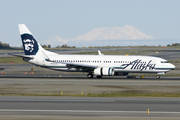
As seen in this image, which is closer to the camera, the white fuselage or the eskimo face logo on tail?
the white fuselage

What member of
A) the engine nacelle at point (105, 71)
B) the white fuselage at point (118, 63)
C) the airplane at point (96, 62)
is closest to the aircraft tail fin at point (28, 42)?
the airplane at point (96, 62)

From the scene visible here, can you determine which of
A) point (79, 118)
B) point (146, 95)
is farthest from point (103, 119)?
point (146, 95)

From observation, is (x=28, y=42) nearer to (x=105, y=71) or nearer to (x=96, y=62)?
(x=96, y=62)

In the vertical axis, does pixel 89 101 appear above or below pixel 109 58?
below

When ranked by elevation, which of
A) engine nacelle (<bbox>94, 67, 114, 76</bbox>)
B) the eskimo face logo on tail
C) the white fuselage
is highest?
the eskimo face logo on tail

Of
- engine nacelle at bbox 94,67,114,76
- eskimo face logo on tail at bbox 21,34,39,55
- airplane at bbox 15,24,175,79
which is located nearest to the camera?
engine nacelle at bbox 94,67,114,76

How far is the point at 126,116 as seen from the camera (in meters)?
19.4

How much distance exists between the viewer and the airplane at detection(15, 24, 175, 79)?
4809cm

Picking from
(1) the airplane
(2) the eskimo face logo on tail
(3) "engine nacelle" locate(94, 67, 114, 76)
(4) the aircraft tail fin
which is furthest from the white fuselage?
(4) the aircraft tail fin

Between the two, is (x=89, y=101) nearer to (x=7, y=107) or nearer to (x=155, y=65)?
(x=7, y=107)

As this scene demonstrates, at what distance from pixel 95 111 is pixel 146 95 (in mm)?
10122

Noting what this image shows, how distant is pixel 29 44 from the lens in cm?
5228

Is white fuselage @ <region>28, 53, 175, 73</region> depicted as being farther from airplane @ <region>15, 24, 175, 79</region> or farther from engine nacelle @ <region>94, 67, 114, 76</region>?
engine nacelle @ <region>94, 67, 114, 76</region>

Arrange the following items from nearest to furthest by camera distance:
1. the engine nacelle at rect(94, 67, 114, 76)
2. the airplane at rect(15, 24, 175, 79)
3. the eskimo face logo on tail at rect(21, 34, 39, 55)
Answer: the engine nacelle at rect(94, 67, 114, 76) → the airplane at rect(15, 24, 175, 79) → the eskimo face logo on tail at rect(21, 34, 39, 55)
